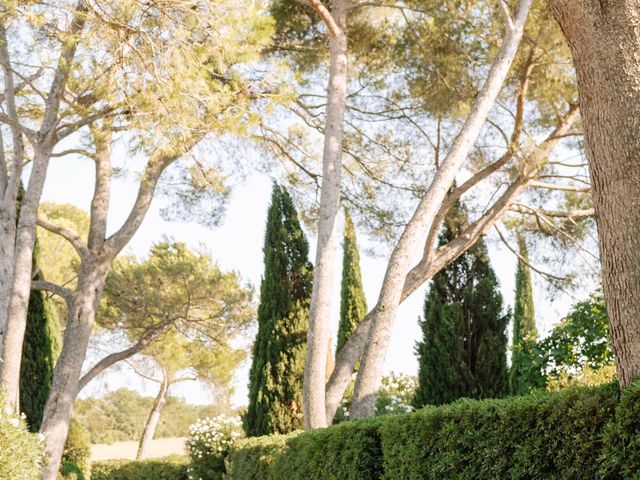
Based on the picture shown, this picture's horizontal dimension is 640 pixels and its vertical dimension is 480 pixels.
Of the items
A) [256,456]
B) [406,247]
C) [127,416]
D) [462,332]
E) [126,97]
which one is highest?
[126,97]

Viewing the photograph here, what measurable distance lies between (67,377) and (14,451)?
16.3 ft

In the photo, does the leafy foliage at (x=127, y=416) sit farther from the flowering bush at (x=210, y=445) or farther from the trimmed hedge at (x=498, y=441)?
the trimmed hedge at (x=498, y=441)

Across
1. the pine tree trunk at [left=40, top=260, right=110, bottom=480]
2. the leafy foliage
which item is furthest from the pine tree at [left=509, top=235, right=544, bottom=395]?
the leafy foliage

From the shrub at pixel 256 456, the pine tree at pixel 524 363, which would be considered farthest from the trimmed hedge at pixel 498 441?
the pine tree at pixel 524 363

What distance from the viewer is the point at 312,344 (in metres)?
8.72

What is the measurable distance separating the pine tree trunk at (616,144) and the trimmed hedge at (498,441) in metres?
0.27

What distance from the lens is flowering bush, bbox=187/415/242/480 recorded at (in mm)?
12016

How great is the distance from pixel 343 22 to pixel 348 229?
4200mm

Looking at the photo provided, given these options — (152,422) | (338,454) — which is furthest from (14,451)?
(152,422)

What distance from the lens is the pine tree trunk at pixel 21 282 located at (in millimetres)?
9164

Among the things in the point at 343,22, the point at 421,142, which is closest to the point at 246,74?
the point at 343,22

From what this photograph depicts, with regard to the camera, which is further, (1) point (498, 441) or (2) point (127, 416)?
(2) point (127, 416)

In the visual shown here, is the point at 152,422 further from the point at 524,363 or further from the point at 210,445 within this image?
the point at 524,363

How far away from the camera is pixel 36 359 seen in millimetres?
12984
